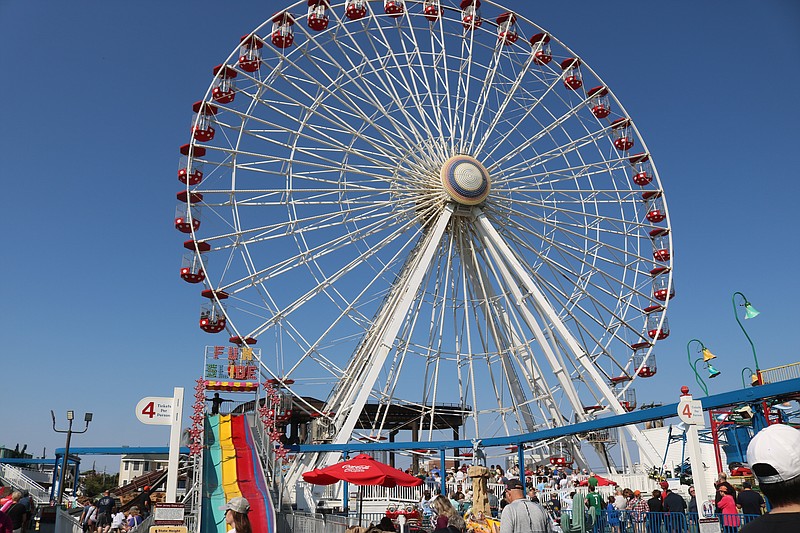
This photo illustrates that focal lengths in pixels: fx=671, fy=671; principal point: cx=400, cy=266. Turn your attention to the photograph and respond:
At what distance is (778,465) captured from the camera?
190 cm

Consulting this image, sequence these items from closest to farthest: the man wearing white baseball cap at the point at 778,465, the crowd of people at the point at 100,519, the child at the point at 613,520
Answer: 1. the man wearing white baseball cap at the point at 778,465
2. the child at the point at 613,520
3. the crowd of people at the point at 100,519

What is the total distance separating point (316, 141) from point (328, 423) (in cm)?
883

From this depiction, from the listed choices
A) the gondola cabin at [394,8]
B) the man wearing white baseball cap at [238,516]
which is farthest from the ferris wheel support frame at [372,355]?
the man wearing white baseball cap at [238,516]

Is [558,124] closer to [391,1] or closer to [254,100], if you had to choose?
[391,1]

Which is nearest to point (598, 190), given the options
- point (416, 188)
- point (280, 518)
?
point (416, 188)

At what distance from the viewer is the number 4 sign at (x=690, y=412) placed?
29.5ft

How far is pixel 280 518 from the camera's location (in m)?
14.5

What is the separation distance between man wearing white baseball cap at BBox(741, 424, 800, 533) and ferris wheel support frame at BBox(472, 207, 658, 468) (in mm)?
19725

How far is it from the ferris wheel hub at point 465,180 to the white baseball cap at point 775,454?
19814 millimetres

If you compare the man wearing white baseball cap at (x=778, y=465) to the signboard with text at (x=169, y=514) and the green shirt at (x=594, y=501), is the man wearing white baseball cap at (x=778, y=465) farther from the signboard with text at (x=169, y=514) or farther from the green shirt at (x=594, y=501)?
the green shirt at (x=594, y=501)

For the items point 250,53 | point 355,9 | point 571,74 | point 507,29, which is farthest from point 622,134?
point 250,53

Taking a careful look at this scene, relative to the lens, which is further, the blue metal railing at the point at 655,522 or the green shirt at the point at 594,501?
the green shirt at the point at 594,501

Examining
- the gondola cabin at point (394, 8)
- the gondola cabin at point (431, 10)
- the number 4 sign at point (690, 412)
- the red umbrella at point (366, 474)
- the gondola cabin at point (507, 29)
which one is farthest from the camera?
the gondola cabin at point (507, 29)

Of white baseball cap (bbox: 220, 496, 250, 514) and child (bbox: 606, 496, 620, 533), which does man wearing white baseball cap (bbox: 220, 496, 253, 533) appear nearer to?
white baseball cap (bbox: 220, 496, 250, 514)
